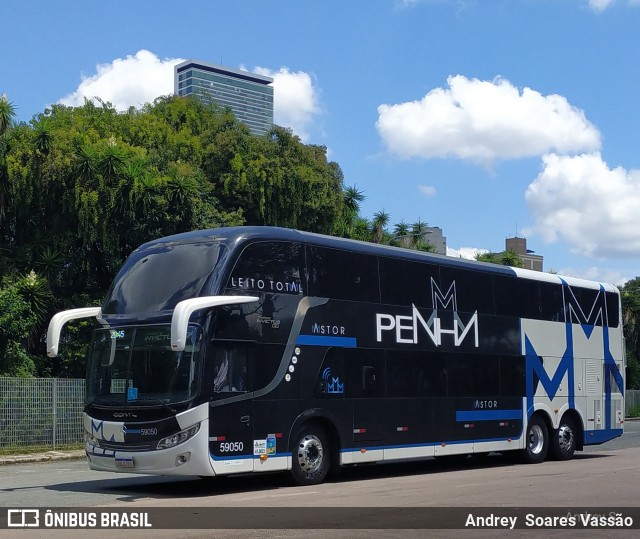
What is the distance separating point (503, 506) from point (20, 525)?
607 centimetres

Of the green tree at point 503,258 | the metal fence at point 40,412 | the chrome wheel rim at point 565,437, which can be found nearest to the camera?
the chrome wheel rim at point 565,437

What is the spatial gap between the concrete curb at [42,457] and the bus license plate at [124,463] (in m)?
9.42

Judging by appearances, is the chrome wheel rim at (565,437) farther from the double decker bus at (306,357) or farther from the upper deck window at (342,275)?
the upper deck window at (342,275)

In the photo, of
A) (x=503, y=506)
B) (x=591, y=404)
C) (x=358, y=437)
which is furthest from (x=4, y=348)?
(x=503, y=506)

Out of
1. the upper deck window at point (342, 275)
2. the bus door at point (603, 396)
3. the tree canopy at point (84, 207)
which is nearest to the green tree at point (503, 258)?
the tree canopy at point (84, 207)

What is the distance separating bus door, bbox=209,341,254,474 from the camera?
15.0m

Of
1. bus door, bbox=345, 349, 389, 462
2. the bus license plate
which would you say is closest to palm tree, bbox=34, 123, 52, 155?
bus door, bbox=345, 349, 389, 462

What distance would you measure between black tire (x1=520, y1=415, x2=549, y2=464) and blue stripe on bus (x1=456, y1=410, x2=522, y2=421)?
712mm

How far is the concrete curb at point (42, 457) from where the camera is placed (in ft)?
78.0

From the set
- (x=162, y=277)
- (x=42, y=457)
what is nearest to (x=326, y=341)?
(x=162, y=277)

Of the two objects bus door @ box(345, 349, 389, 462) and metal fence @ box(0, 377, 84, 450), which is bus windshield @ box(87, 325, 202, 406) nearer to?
bus door @ box(345, 349, 389, 462)

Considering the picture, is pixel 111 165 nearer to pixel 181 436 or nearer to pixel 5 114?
pixel 5 114

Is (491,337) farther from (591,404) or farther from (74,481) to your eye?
(74,481)

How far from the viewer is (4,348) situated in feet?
92.5
